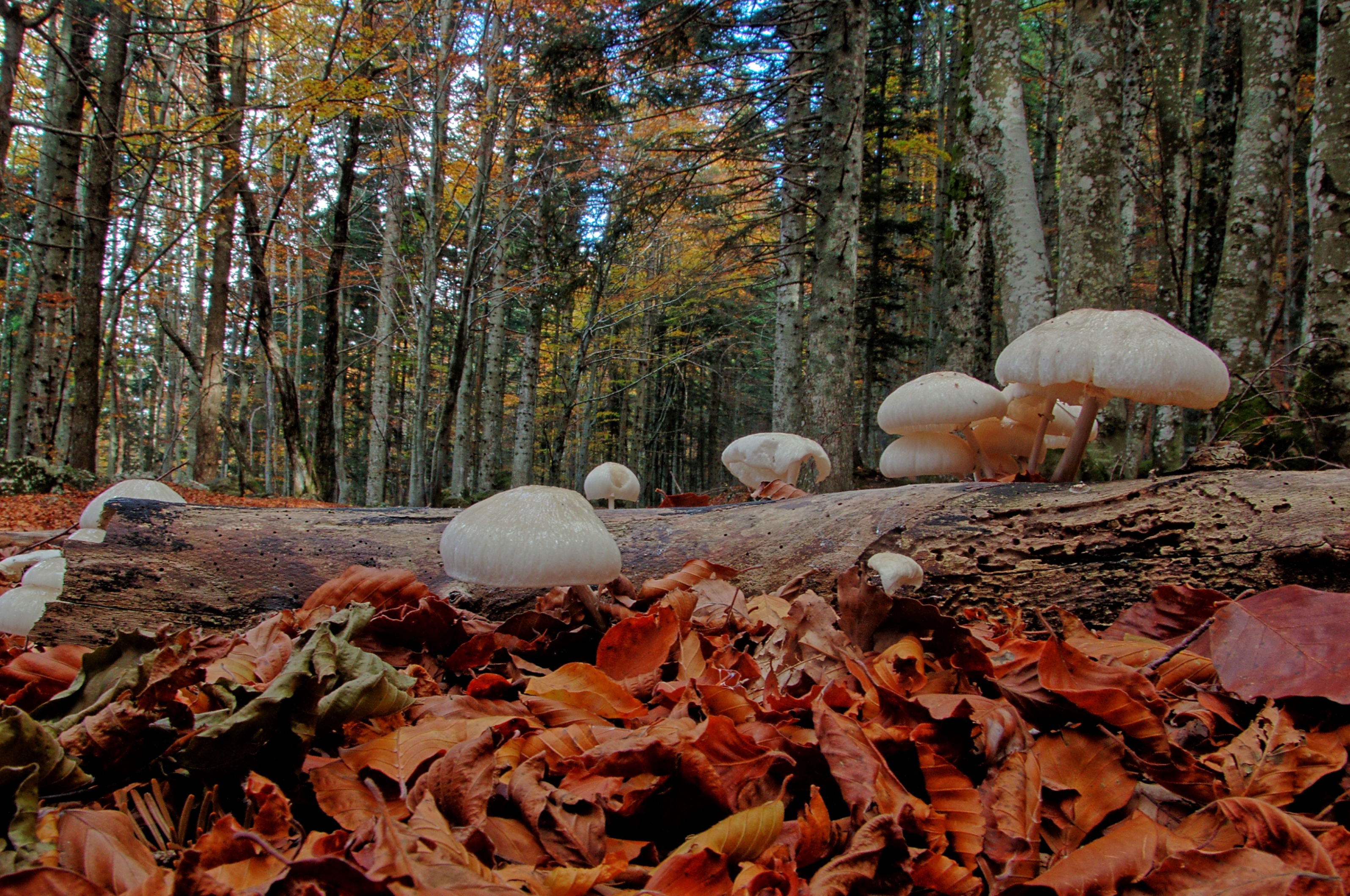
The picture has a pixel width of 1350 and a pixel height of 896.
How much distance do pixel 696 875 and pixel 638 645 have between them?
0.69 m

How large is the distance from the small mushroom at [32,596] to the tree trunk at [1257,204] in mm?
5891

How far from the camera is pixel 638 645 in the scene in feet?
4.78

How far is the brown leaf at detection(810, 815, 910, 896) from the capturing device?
771 mm

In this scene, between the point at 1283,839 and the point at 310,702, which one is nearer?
the point at 1283,839

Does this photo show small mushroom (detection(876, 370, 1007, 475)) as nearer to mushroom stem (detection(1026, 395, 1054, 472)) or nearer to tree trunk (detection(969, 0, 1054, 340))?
mushroom stem (detection(1026, 395, 1054, 472))

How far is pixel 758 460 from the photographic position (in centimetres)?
380

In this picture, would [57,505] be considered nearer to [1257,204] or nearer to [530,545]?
[530,545]

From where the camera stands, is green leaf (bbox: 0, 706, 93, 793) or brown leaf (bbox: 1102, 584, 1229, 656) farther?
brown leaf (bbox: 1102, 584, 1229, 656)

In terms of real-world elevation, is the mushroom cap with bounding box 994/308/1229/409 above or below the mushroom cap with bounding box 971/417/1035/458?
above

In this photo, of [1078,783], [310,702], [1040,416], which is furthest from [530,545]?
[1040,416]

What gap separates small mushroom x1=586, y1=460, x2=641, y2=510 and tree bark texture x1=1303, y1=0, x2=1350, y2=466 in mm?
3911

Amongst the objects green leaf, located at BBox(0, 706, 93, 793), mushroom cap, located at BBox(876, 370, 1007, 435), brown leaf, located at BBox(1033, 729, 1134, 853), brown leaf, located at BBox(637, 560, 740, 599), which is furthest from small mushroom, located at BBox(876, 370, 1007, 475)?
green leaf, located at BBox(0, 706, 93, 793)

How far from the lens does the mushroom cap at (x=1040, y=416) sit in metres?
2.59

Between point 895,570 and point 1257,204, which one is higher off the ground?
point 1257,204
